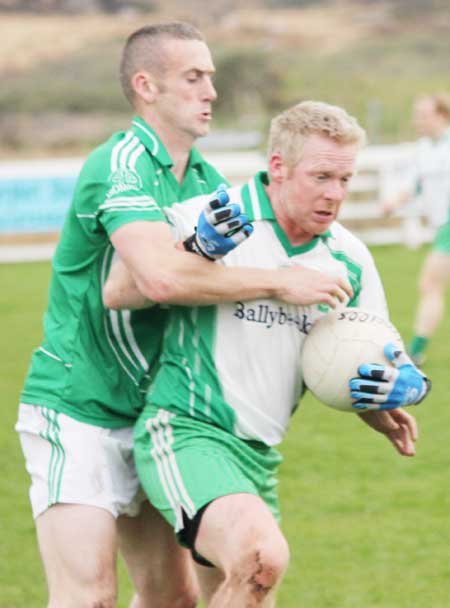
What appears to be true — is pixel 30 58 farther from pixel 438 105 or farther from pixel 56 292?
pixel 56 292

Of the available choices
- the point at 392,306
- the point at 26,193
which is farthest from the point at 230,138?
the point at 392,306

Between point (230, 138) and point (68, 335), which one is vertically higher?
point (68, 335)

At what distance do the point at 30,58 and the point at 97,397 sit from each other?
4607 centimetres

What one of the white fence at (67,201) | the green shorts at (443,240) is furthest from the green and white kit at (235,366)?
the white fence at (67,201)

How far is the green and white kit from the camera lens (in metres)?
4.61

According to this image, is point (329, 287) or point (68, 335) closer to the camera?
point (329, 287)

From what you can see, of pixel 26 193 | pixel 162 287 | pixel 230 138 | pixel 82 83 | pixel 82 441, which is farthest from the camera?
pixel 82 83

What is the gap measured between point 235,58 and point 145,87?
136ft

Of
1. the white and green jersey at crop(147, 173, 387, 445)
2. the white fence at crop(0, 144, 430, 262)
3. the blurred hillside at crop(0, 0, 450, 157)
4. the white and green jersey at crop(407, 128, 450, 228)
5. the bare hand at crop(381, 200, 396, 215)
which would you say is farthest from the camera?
the blurred hillside at crop(0, 0, 450, 157)

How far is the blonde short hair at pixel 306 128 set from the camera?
180 inches

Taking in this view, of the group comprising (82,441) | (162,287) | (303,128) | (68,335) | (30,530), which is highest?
(303,128)

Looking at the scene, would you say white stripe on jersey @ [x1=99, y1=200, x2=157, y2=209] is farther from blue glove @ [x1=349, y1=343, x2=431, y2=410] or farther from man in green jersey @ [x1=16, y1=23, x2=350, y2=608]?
blue glove @ [x1=349, y1=343, x2=431, y2=410]

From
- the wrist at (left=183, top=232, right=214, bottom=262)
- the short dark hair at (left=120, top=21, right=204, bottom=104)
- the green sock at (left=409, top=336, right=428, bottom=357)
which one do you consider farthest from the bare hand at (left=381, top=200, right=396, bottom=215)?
A: the wrist at (left=183, top=232, right=214, bottom=262)

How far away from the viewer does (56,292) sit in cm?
503
